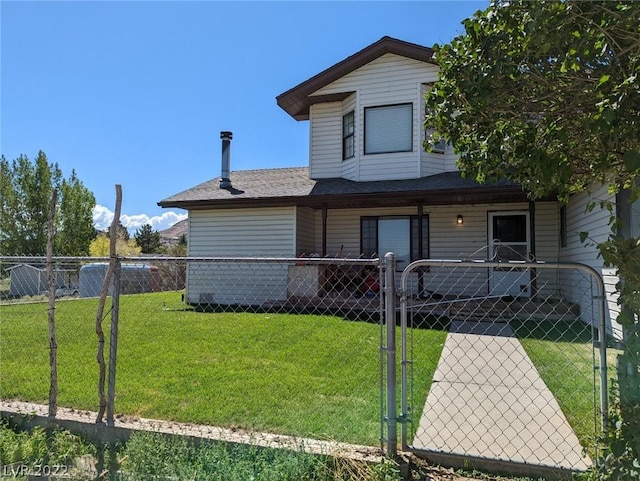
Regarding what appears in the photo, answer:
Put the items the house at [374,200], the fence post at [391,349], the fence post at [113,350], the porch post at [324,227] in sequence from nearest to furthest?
the fence post at [391,349] → the fence post at [113,350] → the house at [374,200] → the porch post at [324,227]

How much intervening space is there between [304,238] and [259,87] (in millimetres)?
5102

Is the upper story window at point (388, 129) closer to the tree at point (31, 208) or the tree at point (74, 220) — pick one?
the tree at point (31, 208)

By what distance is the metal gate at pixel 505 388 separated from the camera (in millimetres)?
2924

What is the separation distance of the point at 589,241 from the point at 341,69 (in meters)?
8.27

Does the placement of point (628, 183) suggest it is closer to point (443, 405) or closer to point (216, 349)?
point (443, 405)

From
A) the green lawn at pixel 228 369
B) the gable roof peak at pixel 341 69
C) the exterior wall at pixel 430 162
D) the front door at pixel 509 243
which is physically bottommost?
the green lawn at pixel 228 369

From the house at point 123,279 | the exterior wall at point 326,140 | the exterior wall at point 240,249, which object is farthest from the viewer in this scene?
the house at point 123,279

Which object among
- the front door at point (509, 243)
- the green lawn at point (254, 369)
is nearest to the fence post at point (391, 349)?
the green lawn at point (254, 369)

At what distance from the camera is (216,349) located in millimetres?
6328

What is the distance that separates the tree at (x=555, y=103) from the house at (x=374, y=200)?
7.91 metres

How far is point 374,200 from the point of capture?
1151 centimetres

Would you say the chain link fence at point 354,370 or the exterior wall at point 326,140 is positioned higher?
the exterior wall at point 326,140

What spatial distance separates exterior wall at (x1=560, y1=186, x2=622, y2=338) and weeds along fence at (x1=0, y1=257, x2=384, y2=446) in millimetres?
4036

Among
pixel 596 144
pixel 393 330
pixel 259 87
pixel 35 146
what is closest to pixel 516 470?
pixel 393 330
